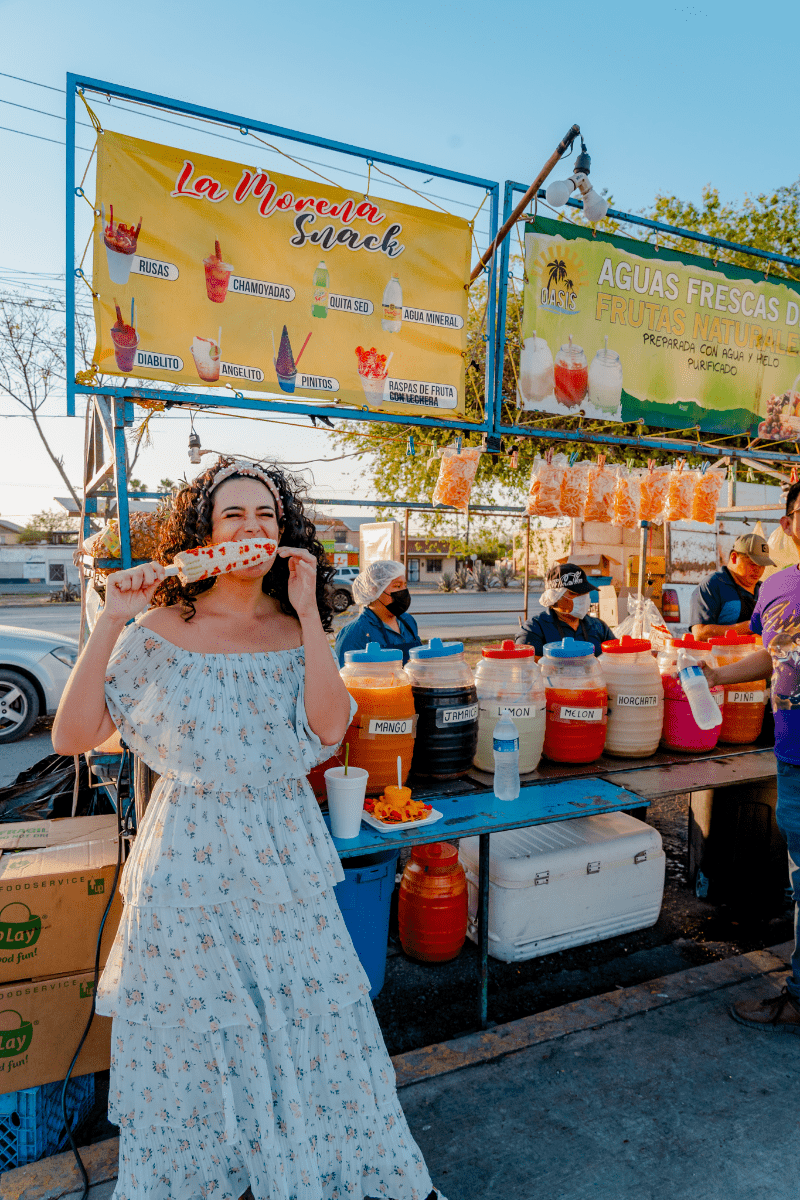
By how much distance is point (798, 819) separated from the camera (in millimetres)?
2984

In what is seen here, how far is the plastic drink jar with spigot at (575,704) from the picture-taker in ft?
10.9

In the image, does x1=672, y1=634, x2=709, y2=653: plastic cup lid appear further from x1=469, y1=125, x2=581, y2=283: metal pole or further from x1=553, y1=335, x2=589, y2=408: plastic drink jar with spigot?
x1=469, y1=125, x2=581, y2=283: metal pole

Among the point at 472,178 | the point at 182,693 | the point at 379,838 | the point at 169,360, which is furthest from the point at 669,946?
the point at 472,178

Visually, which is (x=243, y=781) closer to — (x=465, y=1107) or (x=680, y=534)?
(x=465, y=1107)

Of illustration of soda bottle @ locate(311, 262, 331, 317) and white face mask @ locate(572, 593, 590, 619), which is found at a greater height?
illustration of soda bottle @ locate(311, 262, 331, 317)

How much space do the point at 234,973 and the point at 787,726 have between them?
2435 mm

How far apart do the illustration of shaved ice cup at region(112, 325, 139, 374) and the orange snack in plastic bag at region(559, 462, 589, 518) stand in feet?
11.0

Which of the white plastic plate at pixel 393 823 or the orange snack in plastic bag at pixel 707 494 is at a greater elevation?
the orange snack in plastic bag at pixel 707 494

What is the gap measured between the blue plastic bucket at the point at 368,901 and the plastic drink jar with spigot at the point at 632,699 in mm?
1341

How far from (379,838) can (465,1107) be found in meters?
1.05

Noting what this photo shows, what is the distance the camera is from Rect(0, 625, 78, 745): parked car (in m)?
7.84

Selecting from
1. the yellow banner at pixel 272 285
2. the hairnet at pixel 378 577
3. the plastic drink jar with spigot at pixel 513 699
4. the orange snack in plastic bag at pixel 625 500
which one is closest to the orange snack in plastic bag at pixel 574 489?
the orange snack in plastic bag at pixel 625 500

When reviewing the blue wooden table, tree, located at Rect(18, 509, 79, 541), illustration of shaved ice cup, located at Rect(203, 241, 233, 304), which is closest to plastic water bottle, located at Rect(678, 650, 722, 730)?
the blue wooden table

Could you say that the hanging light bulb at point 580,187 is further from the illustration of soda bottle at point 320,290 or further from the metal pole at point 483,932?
the metal pole at point 483,932
